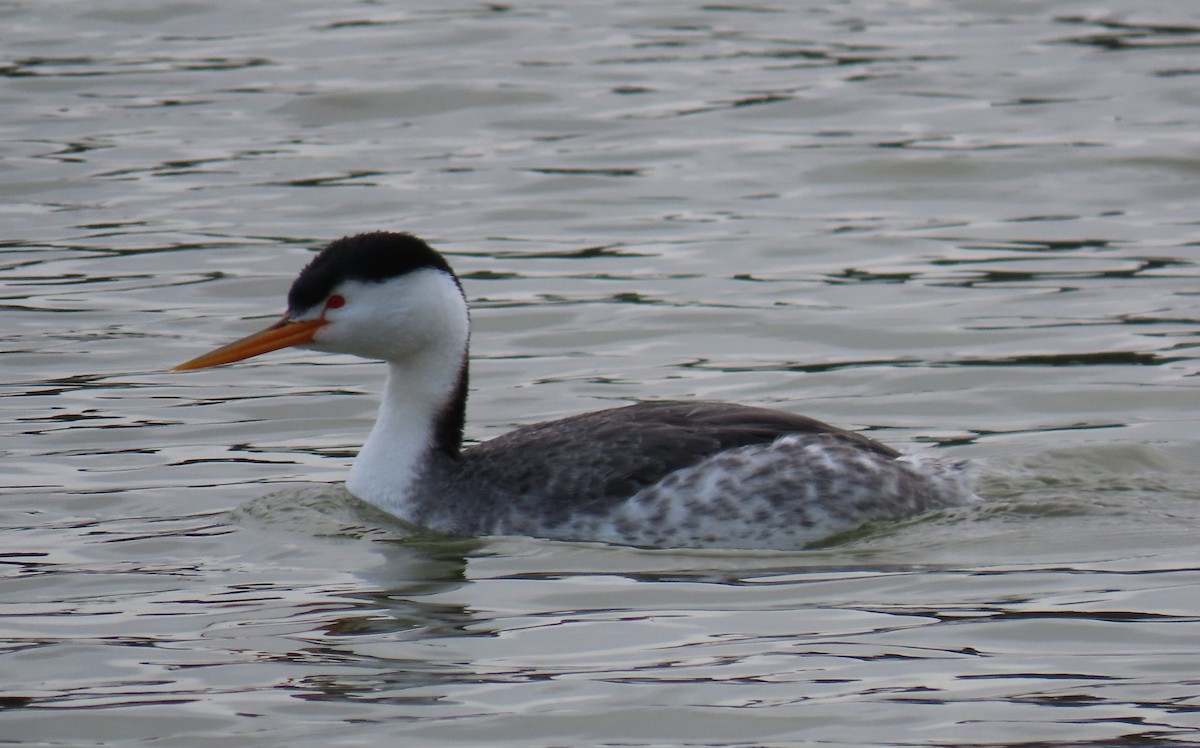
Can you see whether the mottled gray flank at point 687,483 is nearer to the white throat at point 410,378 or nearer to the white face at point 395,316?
the white throat at point 410,378

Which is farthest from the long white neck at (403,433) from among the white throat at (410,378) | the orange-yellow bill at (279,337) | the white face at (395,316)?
the orange-yellow bill at (279,337)

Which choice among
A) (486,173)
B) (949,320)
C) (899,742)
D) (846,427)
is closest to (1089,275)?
(949,320)

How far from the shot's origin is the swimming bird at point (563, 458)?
8531 mm

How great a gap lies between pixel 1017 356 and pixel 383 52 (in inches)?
381

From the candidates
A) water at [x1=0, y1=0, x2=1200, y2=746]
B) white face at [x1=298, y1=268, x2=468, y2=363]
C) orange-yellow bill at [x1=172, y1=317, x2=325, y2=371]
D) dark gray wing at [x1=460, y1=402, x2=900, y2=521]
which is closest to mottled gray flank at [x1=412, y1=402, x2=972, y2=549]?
dark gray wing at [x1=460, y1=402, x2=900, y2=521]

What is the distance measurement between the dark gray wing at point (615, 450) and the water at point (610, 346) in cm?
24

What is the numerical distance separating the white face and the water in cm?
71

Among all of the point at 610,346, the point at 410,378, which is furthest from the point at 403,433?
the point at 610,346

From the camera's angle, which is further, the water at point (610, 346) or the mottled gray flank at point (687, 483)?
the mottled gray flank at point (687, 483)

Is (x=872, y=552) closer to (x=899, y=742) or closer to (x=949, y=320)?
(x=899, y=742)

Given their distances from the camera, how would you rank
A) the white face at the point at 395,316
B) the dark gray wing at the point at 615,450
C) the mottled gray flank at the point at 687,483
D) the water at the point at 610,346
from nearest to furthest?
the water at the point at 610,346 < the mottled gray flank at the point at 687,483 < the dark gray wing at the point at 615,450 < the white face at the point at 395,316

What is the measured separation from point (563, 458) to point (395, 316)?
0.96 m

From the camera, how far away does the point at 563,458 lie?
8.76 metres

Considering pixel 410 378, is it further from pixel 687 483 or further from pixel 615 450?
pixel 687 483
